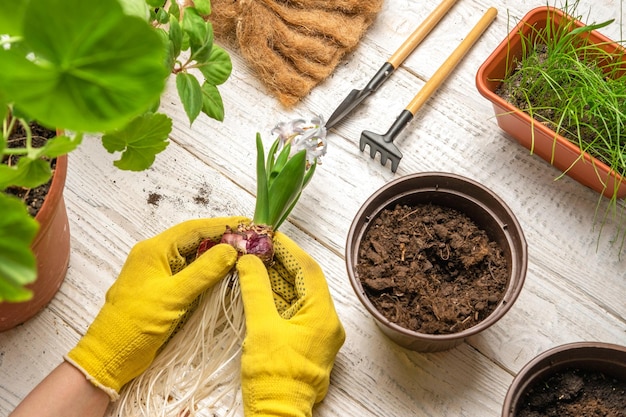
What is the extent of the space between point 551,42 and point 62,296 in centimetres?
99

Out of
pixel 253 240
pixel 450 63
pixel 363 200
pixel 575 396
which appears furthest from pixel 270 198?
pixel 575 396

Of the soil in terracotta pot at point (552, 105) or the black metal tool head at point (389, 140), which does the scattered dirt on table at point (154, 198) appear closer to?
the black metal tool head at point (389, 140)

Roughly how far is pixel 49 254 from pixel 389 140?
0.62 metres

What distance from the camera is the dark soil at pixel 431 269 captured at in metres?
1.10

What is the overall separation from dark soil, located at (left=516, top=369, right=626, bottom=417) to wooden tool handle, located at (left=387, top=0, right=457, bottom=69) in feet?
2.14

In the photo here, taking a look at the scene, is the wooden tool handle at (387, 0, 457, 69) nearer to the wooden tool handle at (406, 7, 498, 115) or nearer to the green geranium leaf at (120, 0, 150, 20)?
the wooden tool handle at (406, 7, 498, 115)

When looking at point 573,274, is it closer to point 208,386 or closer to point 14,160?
point 208,386

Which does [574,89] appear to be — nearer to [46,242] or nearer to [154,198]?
[154,198]

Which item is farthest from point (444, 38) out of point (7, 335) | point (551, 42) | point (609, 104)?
point (7, 335)

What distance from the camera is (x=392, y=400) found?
120 centimetres

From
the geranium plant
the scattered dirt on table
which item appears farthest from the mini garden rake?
the geranium plant

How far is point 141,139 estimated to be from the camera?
35.4 inches

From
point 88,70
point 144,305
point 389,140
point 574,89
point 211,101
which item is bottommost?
point 144,305

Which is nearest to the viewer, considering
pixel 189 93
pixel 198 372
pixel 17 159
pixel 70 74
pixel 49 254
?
pixel 70 74
